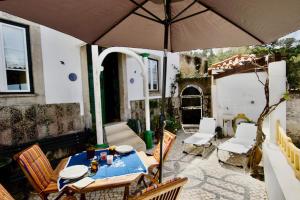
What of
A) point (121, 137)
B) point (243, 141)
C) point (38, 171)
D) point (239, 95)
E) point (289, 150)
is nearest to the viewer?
point (38, 171)

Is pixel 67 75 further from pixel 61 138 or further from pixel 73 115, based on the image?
pixel 61 138

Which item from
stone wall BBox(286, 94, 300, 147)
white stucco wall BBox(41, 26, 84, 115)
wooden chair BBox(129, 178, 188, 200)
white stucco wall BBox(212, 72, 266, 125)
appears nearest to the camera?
wooden chair BBox(129, 178, 188, 200)

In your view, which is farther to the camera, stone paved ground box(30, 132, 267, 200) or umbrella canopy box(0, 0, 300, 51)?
stone paved ground box(30, 132, 267, 200)

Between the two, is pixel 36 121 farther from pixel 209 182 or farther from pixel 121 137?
pixel 209 182

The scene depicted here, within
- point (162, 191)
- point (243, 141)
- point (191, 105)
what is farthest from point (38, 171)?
point (191, 105)

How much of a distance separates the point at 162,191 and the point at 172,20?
194cm

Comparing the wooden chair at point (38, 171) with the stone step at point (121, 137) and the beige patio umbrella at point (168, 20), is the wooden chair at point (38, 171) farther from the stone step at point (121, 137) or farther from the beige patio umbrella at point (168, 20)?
the stone step at point (121, 137)

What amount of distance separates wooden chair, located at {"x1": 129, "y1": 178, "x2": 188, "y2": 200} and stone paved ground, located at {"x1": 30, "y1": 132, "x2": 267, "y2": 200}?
2.26 m

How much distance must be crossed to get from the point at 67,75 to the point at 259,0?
4.97 m

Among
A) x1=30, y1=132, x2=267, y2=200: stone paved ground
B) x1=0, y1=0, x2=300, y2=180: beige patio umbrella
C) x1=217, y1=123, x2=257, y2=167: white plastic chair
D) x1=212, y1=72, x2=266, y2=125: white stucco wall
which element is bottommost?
x1=30, y1=132, x2=267, y2=200: stone paved ground

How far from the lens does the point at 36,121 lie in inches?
191

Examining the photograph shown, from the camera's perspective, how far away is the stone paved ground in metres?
3.94

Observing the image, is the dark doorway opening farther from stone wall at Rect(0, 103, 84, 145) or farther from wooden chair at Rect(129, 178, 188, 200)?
wooden chair at Rect(129, 178, 188, 200)

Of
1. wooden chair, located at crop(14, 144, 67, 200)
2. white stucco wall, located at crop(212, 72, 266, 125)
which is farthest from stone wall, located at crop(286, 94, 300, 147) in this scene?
wooden chair, located at crop(14, 144, 67, 200)
